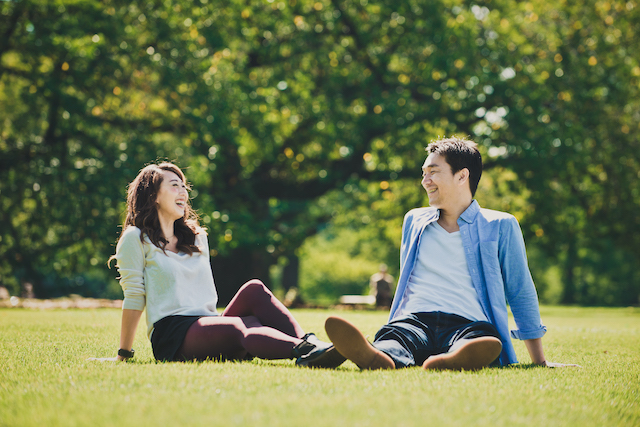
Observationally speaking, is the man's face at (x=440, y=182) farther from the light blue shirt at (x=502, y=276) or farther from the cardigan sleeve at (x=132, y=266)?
the cardigan sleeve at (x=132, y=266)

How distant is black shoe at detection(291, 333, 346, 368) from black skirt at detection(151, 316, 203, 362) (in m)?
0.82

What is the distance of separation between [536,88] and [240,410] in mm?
15326

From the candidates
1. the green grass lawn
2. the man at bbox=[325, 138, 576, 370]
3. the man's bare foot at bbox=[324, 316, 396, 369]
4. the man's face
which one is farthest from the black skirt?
the man's face

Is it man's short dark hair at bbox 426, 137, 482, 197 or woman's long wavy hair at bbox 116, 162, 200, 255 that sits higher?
Result: man's short dark hair at bbox 426, 137, 482, 197

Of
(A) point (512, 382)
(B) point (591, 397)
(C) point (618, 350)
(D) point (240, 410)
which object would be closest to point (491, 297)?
(A) point (512, 382)

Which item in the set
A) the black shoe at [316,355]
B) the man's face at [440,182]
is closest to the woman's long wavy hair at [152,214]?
Result: the black shoe at [316,355]

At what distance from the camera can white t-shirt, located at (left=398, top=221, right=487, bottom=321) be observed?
14.2ft

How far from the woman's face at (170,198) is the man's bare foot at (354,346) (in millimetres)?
1603

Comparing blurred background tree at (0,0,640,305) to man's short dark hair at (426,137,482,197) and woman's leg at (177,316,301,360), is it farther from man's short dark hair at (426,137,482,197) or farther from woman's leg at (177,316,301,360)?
man's short dark hair at (426,137,482,197)

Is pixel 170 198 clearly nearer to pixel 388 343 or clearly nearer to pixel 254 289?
pixel 254 289

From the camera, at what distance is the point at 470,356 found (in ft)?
12.4

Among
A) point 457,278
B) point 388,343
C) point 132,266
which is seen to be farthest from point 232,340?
point 457,278

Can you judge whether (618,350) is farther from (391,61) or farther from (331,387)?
(391,61)

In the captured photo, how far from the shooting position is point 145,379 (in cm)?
333
